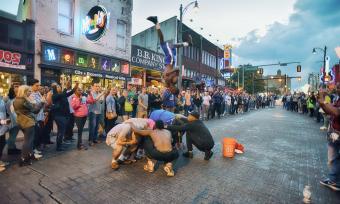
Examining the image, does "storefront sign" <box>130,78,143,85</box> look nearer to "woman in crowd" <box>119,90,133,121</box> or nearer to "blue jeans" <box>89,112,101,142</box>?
"woman in crowd" <box>119,90,133,121</box>

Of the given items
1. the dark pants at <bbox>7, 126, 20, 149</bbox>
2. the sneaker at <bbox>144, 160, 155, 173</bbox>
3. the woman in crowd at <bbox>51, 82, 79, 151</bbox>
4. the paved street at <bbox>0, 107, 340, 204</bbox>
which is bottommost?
the paved street at <bbox>0, 107, 340, 204</bbox>

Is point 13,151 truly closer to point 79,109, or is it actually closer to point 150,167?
point 79,109

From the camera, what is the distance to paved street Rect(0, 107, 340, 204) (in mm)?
4109

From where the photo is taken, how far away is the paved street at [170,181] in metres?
4.11

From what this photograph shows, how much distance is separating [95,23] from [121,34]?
3542mm

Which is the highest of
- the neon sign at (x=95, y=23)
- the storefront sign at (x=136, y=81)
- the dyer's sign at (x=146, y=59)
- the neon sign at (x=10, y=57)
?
the neon sign at (x=95, y=23)

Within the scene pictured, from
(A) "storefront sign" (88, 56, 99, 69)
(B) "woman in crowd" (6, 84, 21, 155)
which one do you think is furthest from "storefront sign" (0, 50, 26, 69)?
(B) "woman in crowd" (6, 84, 21, 155)

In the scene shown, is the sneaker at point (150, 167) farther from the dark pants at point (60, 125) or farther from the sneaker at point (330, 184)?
the sneaker at point (330, 184)

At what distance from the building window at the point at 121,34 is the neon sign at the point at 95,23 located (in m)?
2.89

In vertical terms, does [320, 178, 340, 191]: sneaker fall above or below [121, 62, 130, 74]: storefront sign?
below

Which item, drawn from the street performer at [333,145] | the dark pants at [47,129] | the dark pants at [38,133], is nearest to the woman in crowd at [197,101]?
the dark pants at [47,129]

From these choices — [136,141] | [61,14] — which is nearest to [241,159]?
[136,141]

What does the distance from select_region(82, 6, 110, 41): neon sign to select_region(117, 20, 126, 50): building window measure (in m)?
2.89

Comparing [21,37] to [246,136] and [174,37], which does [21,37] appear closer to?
[246,136]
